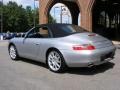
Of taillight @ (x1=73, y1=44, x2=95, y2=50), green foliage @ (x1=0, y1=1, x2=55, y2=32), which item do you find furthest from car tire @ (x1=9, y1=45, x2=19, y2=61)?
green foliage @ (x1=0, y1=1, x2=55, y2=32)

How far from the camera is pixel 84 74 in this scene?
7.91m

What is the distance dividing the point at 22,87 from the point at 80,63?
188 centimetres

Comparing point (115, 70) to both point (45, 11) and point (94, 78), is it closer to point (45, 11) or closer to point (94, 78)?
point (94, 78)

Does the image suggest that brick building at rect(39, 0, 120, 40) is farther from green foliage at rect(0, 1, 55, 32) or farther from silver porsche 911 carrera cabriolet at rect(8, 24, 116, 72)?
green foliage at rect(0, 1, 55, 32)

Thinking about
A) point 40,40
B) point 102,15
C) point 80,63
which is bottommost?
point 80,63

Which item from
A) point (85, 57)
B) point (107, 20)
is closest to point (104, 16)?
point (107, 20)

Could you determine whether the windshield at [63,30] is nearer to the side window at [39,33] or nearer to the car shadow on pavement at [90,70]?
the side window at [39,33]

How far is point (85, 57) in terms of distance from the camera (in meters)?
7.54

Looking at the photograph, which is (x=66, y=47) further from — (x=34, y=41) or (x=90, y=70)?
(x=34, y=41)

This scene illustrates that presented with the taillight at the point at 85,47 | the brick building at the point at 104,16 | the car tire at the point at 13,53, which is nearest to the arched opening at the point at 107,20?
the brick building at the point at 104,16

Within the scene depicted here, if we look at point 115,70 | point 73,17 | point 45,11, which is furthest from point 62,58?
point 73,17

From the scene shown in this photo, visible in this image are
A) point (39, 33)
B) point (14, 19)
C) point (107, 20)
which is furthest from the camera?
point (14, 19)

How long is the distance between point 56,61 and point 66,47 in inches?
25.9

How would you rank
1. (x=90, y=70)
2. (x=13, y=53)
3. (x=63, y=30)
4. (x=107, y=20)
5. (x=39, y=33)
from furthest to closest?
1. (x=107, y=20)
2. (x=13, y=53)
3. (x=39, y=33)
4. (x=63, y=30)
5. (x=90, y=70)
